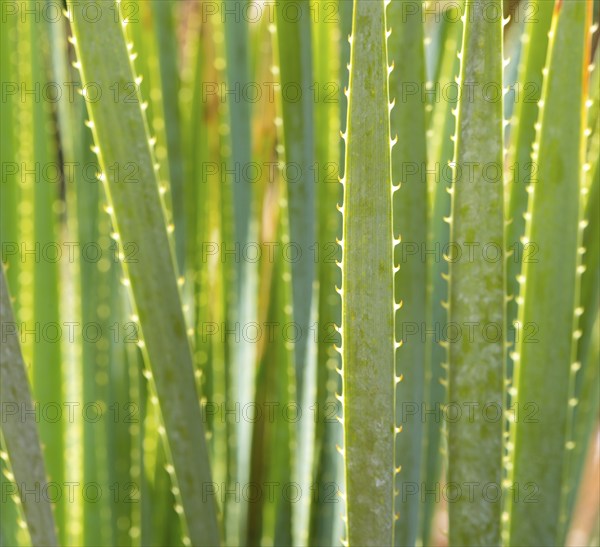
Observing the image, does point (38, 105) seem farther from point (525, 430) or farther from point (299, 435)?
point (525, 430)

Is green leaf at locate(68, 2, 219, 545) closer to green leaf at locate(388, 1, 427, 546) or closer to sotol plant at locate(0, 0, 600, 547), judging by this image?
sotol plant at locate(0, 0, 600, 547)

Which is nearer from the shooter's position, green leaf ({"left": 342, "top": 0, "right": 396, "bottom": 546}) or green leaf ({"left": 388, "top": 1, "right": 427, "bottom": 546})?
green leaf ({"left": 342, "top": 0, "right": 396, "bottom": 546})

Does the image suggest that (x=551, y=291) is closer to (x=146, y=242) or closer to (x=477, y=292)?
(x=477, y=292)

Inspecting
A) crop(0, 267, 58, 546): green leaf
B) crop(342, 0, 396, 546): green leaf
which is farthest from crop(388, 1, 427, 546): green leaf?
crop(0, 267, 58, 546): green leaf

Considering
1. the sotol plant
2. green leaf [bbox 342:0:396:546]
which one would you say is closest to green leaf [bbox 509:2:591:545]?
the sotol plant

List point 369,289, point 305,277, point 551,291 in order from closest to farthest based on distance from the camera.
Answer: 1. point 369,289
2. point 551,291
3. point 305,277

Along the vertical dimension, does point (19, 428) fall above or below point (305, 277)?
below

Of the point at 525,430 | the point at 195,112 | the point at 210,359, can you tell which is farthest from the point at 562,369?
the point at 195,112

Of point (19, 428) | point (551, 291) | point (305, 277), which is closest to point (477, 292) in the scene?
point (551, 291)
